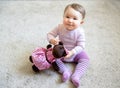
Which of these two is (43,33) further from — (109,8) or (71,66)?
(109,8)

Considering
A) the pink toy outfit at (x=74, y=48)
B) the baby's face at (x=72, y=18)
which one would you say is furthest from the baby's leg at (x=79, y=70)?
the baby's face at (x=72, y=18)

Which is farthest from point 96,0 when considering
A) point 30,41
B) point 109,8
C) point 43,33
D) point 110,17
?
point 30,41

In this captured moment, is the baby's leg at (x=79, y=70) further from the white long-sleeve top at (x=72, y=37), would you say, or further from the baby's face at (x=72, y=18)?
the baby's face at (x=72, y=18)

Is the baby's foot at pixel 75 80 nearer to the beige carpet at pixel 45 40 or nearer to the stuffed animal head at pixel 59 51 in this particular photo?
the beige carpet at pixel 45 40

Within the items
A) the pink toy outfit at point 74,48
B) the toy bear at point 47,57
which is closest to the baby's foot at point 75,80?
the pink toy outfit at point 74,48

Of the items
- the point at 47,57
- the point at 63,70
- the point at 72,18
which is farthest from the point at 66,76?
the point at 72,18

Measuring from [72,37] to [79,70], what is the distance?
0.67 feet

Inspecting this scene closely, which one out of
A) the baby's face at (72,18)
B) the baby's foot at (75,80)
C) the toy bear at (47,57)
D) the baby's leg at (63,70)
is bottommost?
the baby's foot at (75,80)

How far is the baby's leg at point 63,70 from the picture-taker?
4.06ft

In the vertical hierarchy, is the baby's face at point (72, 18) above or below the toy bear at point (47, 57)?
above

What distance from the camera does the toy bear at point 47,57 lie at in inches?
46.8

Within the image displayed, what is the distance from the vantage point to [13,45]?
1.47 m

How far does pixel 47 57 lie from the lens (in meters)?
1.25

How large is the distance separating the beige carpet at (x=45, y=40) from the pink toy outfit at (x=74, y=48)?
0.13ft
